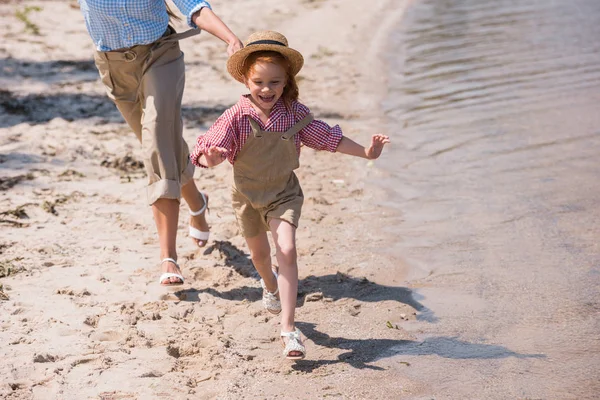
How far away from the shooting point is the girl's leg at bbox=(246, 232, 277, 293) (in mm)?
4574

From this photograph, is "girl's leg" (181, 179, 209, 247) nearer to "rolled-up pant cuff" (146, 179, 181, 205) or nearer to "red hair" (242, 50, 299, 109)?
"rolled-up pant cuff" (146, 179, 181, 205)

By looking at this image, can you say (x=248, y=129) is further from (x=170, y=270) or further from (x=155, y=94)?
(x=170, y=270)

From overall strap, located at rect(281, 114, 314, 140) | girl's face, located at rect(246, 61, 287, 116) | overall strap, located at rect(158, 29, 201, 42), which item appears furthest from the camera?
overall strap, located at rect(158, 29, 201, 42)

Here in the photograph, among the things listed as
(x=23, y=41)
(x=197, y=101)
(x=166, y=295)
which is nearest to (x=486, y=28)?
(x=197, y=101)

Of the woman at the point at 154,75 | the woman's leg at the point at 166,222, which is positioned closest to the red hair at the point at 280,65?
the woman at the point at 154,75

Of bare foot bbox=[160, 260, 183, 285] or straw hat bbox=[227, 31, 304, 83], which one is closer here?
straw hat bbox=[227, 31, 304, 83]

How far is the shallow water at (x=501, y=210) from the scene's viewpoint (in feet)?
13.8

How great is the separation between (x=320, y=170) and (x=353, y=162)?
365 mm

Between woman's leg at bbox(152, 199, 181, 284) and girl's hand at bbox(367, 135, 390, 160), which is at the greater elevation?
girl's hand at bbox(367, 135, 390, 160)

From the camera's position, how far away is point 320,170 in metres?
7.31

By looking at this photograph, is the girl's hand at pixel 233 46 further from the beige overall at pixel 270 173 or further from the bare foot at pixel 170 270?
the bare foot at pixel 170 270

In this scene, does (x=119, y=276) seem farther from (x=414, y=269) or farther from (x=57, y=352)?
(x=414, y=269)

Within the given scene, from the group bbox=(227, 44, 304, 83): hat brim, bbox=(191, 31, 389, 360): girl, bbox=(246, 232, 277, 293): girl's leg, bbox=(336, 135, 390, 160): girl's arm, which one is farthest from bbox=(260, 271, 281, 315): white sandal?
bbox=(227, 44, 304, 83): hat brim

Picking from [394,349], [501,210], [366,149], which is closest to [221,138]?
[366,149]
